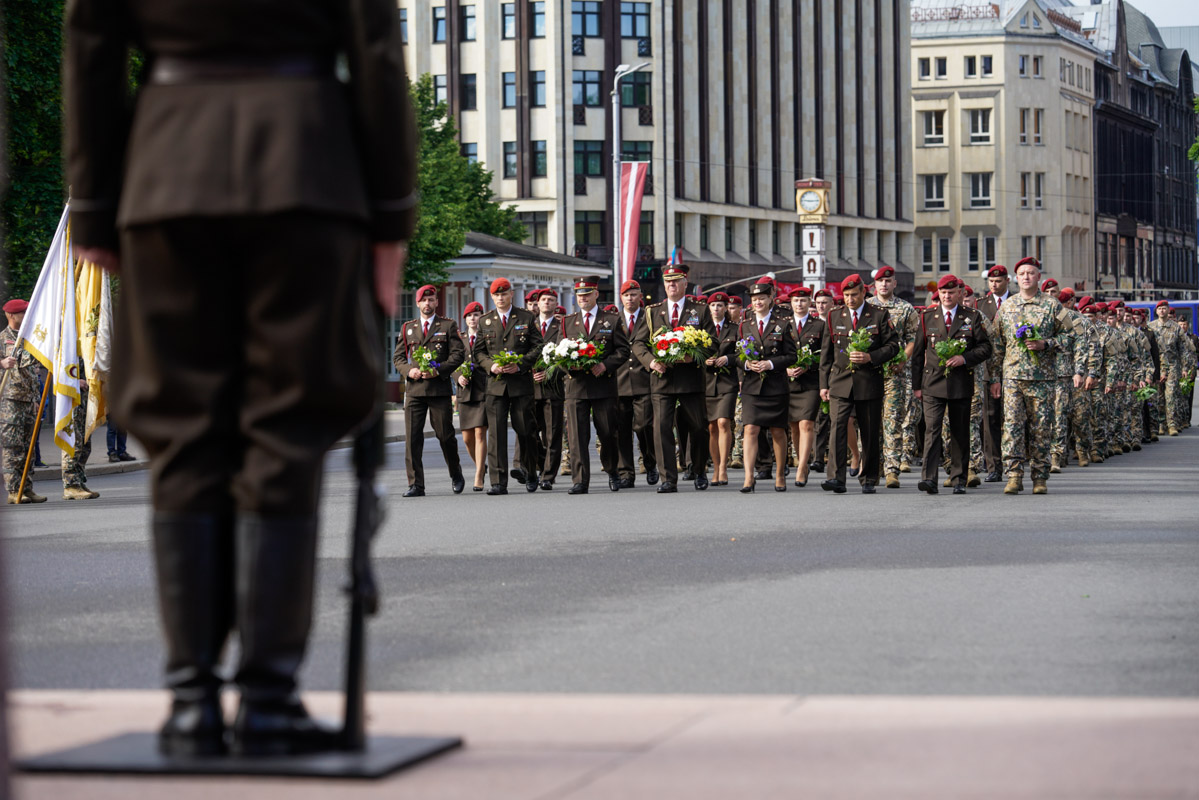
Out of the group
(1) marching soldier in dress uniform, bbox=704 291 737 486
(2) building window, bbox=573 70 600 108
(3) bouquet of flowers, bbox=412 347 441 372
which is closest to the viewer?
(3) bouquet of flowers, bbox=412 347 441 372

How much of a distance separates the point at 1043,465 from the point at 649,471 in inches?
174

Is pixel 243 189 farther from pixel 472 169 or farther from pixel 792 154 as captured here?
pixel 792 154

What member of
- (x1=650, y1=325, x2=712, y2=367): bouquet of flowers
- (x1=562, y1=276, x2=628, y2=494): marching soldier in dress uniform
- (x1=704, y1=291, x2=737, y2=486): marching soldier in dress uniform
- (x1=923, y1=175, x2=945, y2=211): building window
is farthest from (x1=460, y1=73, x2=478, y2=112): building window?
(x1=650, y1=325, x2=712, y2=367): bouquet of flowers

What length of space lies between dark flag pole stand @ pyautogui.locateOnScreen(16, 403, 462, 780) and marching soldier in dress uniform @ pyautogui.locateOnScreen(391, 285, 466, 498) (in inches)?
575

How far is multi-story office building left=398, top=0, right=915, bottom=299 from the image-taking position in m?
87.7

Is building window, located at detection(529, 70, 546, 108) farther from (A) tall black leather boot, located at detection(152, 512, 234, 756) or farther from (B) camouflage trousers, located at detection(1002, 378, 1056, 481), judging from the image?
(A) tall black leather boot, located at detection(152, 512, 234, 756)

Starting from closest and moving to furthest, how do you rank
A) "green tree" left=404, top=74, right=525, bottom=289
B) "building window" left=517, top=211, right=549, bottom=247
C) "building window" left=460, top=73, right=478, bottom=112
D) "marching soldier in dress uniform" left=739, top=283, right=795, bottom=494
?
"marching soldier in dress uniform" left=739, top=283, right=795, bottom=494 < "green tree" left=404, top=74, right=525, bottom=289 < "building window" left=517, top=211, right=549, bottom=247 < "building window" left=460, top=73, right=478, bottom=112

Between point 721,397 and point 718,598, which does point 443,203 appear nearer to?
point 721,397

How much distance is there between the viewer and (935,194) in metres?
125

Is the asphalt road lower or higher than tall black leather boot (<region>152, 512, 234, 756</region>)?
lower

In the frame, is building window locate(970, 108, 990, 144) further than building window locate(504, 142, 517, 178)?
Yes

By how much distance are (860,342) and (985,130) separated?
358 feet

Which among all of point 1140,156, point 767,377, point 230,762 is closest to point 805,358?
point 767,377

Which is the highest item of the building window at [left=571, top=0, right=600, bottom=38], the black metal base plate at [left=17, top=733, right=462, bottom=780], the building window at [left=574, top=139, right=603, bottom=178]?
the building window at [left=571, top=0, right=600, bottom=38]
